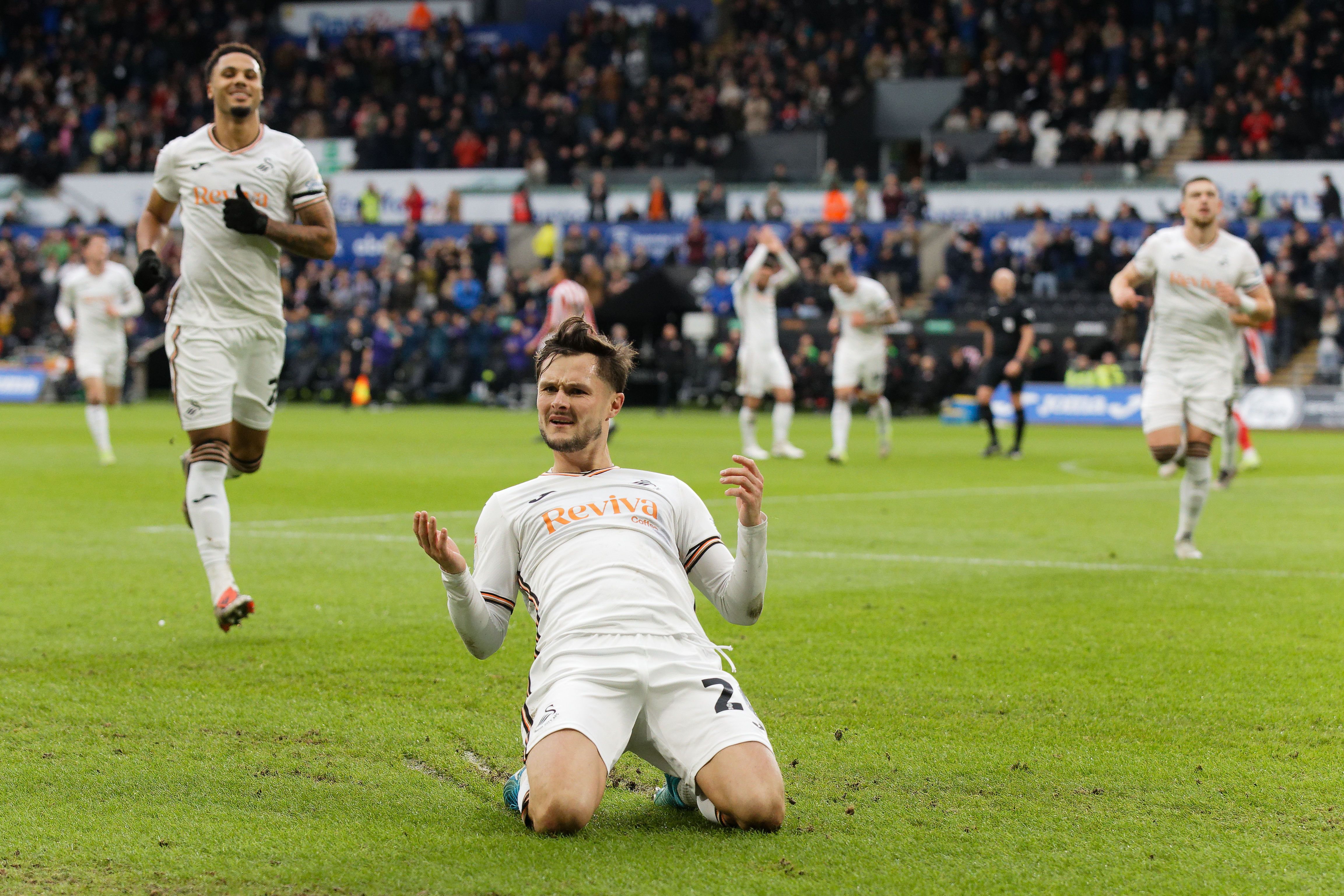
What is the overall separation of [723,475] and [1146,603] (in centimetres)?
434

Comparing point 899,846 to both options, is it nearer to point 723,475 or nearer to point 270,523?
point 723,475

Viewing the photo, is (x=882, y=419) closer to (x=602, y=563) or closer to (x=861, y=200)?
(x=861, y=200)

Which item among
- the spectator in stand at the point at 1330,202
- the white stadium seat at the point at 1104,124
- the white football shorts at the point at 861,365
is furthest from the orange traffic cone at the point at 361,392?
the spectator in stand at the point at 1330,202

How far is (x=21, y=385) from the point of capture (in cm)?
3316

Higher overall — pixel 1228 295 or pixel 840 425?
pixel 1228 295

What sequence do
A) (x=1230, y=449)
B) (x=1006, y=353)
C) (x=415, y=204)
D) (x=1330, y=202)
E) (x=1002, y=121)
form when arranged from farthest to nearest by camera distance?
(x=415, y=204)
(x=1002, y=121)
(x=1330, y=202)
(x=1006, y=353)
(x=1230, y=449)

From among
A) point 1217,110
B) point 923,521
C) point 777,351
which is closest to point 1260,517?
point 923,521

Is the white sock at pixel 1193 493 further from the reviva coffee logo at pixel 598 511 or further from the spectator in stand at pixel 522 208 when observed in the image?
the spectator in stand at pixel 522 208

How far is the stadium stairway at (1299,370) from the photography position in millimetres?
26328

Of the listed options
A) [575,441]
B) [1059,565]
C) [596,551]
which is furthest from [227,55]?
[1059,565]

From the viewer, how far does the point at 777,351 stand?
18.6 metres

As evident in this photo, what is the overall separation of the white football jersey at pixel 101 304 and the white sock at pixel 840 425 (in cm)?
839

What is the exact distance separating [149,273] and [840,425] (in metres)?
11.5

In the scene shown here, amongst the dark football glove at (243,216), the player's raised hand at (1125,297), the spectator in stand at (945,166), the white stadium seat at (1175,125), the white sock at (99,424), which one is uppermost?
the white stadium seat at (1175,125)
